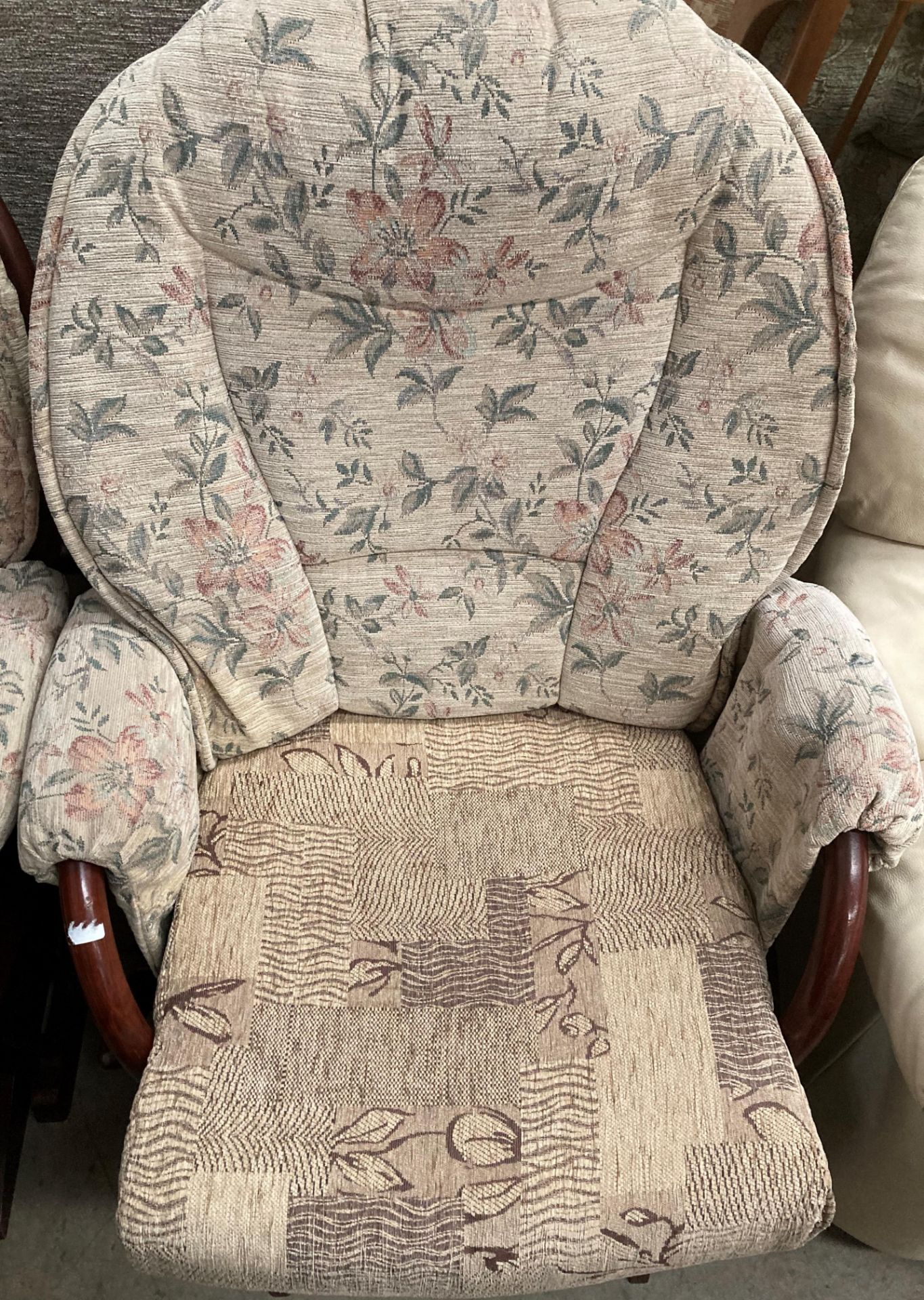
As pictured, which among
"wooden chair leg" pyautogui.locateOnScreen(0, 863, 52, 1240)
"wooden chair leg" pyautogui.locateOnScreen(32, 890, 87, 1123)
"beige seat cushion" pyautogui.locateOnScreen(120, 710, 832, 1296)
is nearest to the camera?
"beige seat cushion" pyautogui.locateOnScreen(120, 710, 832, 1296)

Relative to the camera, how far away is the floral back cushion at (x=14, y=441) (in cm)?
105

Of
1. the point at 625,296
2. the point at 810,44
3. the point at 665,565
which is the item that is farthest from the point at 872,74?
the point at 665,565

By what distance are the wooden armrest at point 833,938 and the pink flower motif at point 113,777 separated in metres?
0.67

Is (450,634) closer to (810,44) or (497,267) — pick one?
(497,267)

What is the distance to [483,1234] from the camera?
86cm

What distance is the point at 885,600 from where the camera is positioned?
1246mm

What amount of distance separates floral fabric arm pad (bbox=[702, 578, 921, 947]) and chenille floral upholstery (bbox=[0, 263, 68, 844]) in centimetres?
79

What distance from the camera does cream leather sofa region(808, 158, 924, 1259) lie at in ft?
3.77

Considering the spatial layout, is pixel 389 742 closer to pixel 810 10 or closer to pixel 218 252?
pixel 218 252

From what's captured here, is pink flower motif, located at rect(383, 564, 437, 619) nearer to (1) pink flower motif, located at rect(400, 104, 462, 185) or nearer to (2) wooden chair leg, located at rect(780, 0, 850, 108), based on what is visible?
(1) pink flower motif, located at rect(400, 104, 462, 185)

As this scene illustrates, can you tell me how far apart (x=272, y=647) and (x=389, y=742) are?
202mm

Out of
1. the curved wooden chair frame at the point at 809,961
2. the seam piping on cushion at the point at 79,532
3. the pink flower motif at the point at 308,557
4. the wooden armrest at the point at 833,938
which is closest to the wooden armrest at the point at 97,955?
the curved wooden chair frame at the point at 809,961

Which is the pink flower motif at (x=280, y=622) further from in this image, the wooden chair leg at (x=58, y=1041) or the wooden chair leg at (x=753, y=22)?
the wooden chair leg at (x=753, y=22)

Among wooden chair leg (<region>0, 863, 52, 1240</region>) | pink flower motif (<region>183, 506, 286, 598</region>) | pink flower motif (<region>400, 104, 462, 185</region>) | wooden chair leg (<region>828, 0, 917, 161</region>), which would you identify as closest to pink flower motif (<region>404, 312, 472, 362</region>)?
pink flower motif (<region>400, 104, 462, 185</region>)
